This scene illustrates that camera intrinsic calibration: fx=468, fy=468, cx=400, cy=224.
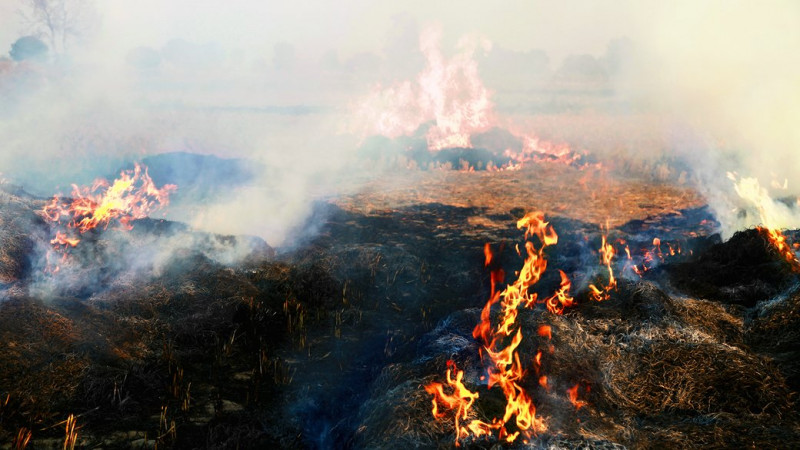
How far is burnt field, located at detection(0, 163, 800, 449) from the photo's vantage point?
6.45 meters

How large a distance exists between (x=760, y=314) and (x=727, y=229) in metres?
8.33

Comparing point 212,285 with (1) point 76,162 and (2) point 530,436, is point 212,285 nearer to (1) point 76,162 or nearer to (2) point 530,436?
(2) point 530,436

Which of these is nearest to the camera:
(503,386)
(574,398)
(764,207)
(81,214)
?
(574,398)

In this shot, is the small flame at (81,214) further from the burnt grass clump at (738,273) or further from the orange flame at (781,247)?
the orange flame at (781,247)

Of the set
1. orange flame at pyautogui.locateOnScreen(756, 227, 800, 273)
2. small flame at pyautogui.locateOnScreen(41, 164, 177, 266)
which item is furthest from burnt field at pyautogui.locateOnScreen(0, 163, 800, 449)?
small flame at pyautogui.locateOnScreen(41, 164, 177, 266)

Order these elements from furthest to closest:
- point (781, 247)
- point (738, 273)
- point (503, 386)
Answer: point (738, 273) < point (781, 247) < point (503, 386)

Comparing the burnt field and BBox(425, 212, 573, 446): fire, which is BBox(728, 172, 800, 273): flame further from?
BBox(425, 212, 573, 446): fire

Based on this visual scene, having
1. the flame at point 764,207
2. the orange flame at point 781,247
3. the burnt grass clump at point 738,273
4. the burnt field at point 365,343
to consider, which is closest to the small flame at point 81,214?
the burnt field at point 365,343

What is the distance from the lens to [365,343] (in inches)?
390

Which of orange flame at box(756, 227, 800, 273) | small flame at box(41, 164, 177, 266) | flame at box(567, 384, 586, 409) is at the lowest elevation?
flame at box(567, 384, 586, 409)

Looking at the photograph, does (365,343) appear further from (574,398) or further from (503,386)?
(574,398)

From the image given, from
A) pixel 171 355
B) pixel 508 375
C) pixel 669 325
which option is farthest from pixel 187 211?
pixel 669 325

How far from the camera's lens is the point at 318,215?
724 inches

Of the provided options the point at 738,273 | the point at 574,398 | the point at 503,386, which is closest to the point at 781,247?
the point at 738,273
